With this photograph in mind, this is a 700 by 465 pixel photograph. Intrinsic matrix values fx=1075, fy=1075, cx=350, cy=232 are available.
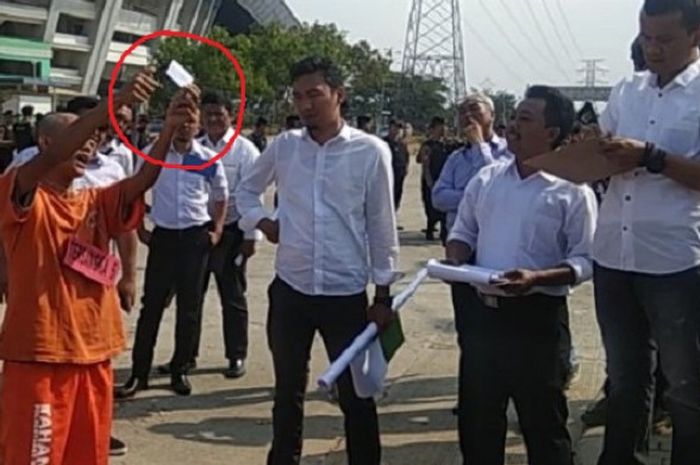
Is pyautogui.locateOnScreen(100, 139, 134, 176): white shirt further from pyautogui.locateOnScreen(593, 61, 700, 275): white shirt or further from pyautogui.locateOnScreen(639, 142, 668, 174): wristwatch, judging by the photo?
pyautogui.locateOnScreen(639, 142, 668, 174): wristwatch

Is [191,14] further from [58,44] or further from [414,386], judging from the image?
[414,386]

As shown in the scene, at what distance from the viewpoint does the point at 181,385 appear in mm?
7211

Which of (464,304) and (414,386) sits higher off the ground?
(464,304)

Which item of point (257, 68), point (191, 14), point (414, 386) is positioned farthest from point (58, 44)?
point (414, 386)

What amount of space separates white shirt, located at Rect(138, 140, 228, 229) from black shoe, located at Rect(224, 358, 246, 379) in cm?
109

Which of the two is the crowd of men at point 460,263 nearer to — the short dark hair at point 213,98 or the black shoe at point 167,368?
the black shoe at point 167,368

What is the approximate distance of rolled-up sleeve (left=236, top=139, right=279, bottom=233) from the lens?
5.04 m

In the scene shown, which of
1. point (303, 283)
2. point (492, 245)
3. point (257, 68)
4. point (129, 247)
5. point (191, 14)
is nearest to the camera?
point (492, 245)

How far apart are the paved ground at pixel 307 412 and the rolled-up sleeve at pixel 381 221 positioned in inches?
52.9

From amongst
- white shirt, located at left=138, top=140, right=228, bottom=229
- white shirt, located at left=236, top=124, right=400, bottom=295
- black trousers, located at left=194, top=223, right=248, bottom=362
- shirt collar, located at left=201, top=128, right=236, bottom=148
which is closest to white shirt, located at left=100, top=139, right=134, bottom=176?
white shirt, located at left=138, top=140, right=228, bottom=229

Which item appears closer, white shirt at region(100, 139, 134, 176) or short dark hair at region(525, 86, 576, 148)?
short dark hair at region(525, 86, 576, 148)

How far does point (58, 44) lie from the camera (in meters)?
76.2

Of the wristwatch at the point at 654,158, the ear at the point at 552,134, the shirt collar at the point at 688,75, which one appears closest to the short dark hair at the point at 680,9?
the shirt collar at the point at 688,75

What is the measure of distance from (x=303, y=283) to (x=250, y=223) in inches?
18.9
